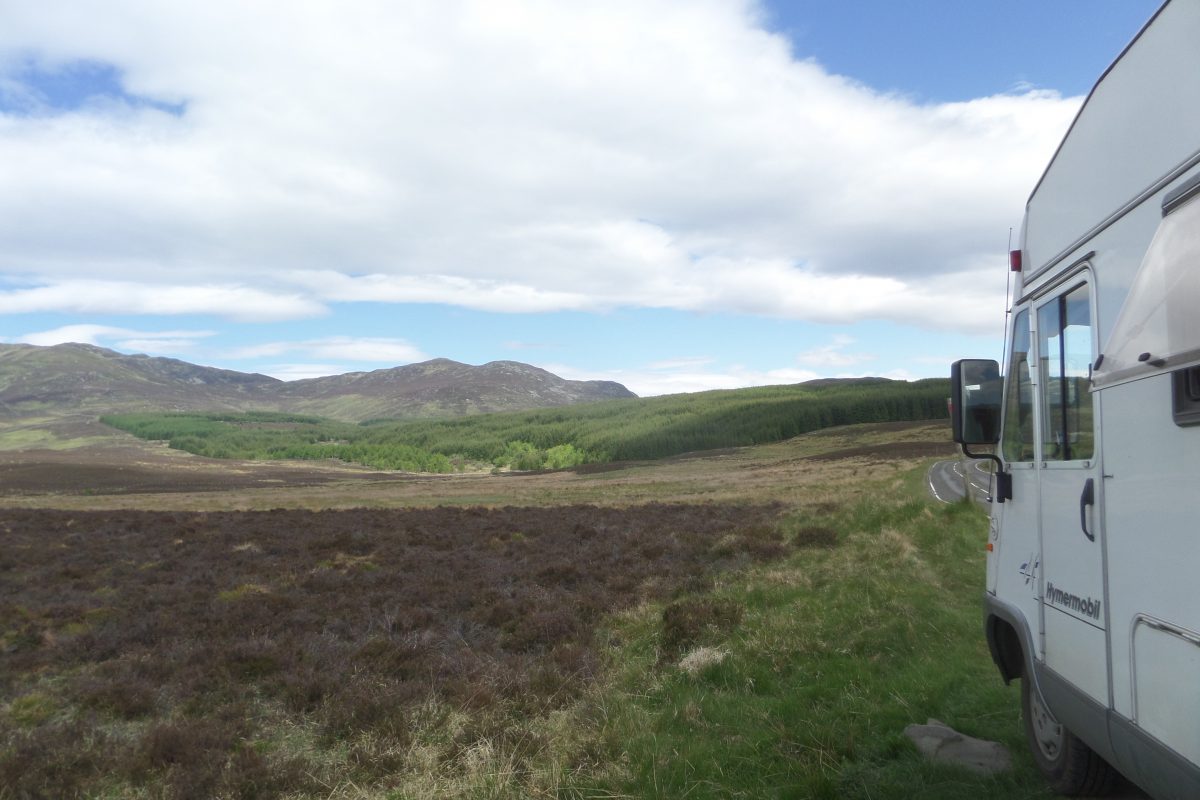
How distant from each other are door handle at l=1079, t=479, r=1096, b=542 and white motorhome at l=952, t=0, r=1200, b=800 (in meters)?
0.01

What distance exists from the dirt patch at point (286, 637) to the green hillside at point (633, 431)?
98.2 meters

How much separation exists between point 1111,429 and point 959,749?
3.14 m

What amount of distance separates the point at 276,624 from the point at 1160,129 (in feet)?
39.2

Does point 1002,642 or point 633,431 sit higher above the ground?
point 633,431

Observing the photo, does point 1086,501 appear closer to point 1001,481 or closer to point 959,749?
point 1001,481

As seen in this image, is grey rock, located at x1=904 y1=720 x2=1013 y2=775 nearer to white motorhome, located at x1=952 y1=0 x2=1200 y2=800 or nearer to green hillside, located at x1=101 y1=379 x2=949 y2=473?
white motorhome, located at x1=952 y1=0 x2=1200 y2=800

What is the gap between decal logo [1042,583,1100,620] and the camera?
390 cm

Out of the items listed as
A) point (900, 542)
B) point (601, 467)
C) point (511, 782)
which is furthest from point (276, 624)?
point (601, 467)

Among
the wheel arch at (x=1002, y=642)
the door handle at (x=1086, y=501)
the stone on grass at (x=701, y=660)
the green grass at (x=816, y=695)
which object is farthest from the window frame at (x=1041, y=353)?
the stone on grass at (x=701, y=660)

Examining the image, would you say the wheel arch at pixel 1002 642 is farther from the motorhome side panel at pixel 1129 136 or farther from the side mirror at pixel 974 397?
the motorhome side panel at pixel 1129 136

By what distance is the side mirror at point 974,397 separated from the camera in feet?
17.5

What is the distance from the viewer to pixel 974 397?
5.35 metres

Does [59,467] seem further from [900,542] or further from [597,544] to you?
[900,542]

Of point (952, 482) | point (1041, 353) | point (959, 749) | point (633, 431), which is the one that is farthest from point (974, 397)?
point (633, 431)
